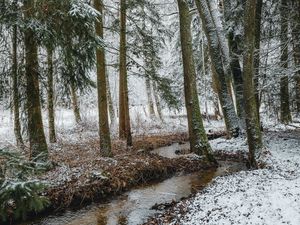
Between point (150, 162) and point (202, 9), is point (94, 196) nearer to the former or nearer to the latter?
point (150, 162)

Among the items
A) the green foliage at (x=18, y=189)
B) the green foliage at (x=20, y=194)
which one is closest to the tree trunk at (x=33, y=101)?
the green foliage at (x=18, y=189)

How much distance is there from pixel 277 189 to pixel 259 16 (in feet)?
27.3

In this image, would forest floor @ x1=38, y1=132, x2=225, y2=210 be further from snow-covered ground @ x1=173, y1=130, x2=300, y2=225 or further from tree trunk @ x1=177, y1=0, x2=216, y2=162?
snow-covered ground @ x1=173, y1=130, x2=300, y2=225

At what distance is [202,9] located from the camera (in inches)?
523

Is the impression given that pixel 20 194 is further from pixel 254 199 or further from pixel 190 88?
pixel 190 88

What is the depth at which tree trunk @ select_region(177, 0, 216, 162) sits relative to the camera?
10656 millimetres

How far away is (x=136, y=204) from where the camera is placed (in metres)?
7.36

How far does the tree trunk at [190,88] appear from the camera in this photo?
35.0ft

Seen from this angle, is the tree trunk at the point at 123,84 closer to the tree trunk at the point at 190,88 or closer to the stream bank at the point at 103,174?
the stream bank at the point at 103,174

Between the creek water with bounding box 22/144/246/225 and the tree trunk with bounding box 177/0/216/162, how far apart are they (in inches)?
45.5

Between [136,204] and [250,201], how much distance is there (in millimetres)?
2833

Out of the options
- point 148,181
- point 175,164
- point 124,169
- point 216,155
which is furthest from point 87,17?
point 216,155

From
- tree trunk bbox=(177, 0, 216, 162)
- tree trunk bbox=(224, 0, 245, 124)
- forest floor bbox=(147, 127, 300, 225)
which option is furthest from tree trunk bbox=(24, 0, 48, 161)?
tree trunk bbox=(224, 0, 245, 124)

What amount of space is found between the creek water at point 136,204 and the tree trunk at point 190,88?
1156 mm
